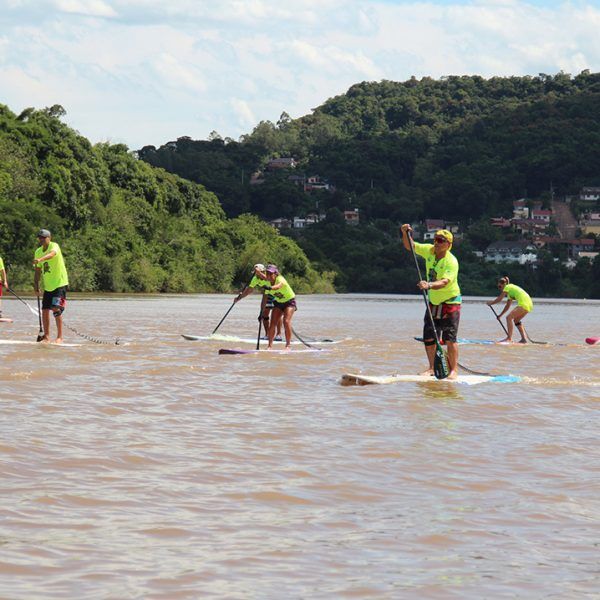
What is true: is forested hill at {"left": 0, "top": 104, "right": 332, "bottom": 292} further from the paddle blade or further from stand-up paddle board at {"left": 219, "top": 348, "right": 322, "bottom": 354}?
the paddle blade

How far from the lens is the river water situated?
5691 mm

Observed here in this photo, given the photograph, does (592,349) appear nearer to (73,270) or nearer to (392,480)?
(392,480)

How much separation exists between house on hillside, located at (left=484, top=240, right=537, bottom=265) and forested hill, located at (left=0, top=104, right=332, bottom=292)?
158 ft

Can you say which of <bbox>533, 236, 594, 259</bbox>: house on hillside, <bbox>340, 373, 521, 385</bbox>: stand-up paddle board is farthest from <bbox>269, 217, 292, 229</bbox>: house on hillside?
<bbox>340, 373, 521, 385</bbox>: stand-up paddle board

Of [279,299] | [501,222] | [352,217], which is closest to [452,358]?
[279,299]

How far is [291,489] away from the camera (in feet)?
25.2

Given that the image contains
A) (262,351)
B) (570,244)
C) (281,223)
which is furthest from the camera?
(570,244)

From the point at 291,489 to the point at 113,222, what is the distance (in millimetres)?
81763

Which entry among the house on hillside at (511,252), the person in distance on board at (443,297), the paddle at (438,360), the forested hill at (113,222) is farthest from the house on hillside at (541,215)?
the paddle at (438,360)

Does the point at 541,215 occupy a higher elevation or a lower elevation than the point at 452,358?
higher

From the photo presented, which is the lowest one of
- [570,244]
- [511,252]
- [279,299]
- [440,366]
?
[440,366]

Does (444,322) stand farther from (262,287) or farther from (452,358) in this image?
(262,287)

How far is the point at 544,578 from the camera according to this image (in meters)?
5.79

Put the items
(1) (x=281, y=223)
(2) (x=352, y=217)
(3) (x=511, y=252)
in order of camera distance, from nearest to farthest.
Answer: (3) (x=511, y=252), (1) (x=281, y=223), (2) (x=352, y=217)
